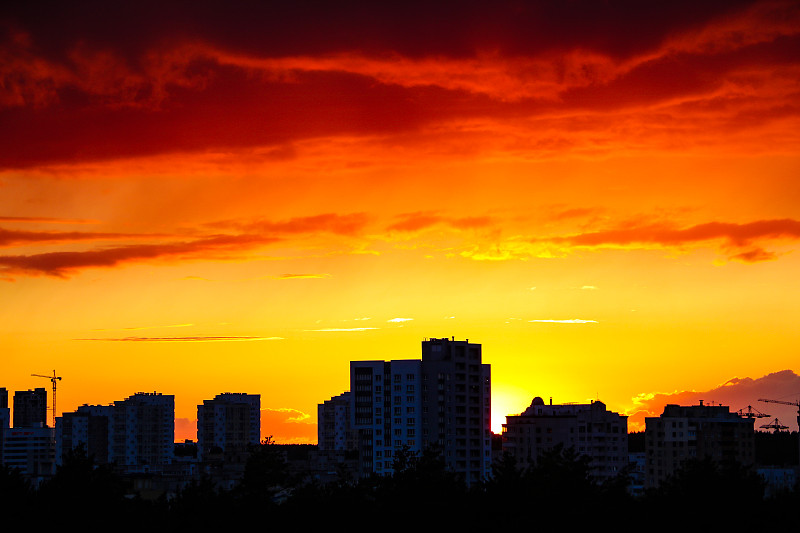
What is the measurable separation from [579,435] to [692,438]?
1472cm

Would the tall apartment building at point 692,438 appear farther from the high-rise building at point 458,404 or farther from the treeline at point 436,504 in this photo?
the treeline at point 436,504

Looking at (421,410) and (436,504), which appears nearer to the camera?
(436,504)

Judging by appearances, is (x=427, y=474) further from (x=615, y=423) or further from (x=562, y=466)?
(x=615, y=423)

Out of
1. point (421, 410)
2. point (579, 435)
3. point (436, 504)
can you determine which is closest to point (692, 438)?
point (579, 435)

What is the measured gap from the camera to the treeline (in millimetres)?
52656

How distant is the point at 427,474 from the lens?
55.1 meters

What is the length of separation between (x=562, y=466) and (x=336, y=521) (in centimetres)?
1035

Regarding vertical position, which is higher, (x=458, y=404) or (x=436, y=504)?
(x=458, y=404)

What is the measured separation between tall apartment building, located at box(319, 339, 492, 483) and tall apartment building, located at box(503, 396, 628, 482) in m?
21.9

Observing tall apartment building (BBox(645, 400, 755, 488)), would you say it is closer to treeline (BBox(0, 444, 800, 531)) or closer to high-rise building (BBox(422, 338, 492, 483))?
high-rise building (BBox(422, 338, 492, 483))

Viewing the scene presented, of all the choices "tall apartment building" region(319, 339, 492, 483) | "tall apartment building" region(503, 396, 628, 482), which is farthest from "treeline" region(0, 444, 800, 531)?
"tall apartment building" region(503, 396, 628, 482)

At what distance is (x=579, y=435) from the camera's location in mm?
152875

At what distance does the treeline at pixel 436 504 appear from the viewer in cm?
5266

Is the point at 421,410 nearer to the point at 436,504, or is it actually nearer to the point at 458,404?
the point at 458,404
